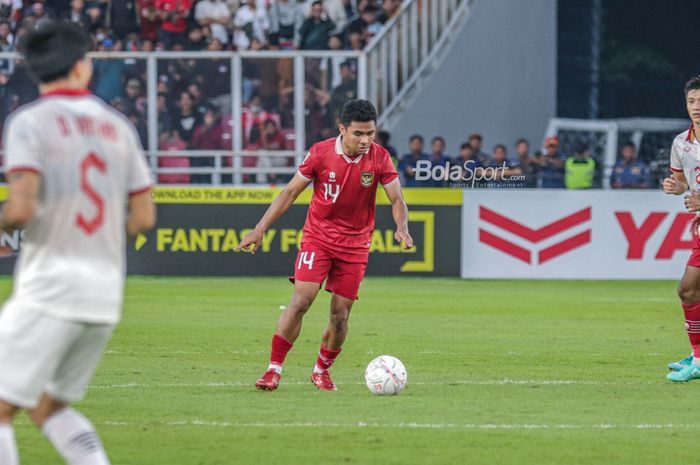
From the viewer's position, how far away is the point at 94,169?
5473 mm

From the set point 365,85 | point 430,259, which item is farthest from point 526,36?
point 430,259

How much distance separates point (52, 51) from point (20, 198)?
63 centimetres

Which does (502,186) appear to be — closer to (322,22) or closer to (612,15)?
(322,22)

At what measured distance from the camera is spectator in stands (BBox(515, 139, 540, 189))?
21.9m

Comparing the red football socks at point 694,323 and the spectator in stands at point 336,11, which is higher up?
the spectator in stands at point 336,11

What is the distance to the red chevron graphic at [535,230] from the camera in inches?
841

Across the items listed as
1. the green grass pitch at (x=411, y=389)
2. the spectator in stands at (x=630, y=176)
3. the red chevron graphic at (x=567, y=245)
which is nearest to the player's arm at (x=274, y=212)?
the green grass pitch at (x=411, y=389)

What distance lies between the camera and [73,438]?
A: 5.60 meters

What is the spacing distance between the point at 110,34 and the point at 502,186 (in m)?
8.00

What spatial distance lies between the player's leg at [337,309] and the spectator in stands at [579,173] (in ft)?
40.6

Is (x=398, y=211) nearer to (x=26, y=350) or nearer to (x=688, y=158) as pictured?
(x=688, y=158)

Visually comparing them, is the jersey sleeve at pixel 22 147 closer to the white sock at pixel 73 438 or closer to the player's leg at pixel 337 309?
the white sock at pixel 73 438

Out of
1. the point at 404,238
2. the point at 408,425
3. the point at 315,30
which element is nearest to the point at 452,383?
the point at 404,238

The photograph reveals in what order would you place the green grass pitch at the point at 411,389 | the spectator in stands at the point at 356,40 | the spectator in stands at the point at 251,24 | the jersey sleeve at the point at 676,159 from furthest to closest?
1. the spectator in stands at the point at 251,24
2. the spectator in stands at the point at 356,40
3. the jersey sleeve at the point at 676,159
4. the green grass pitch at the point at 411,389
